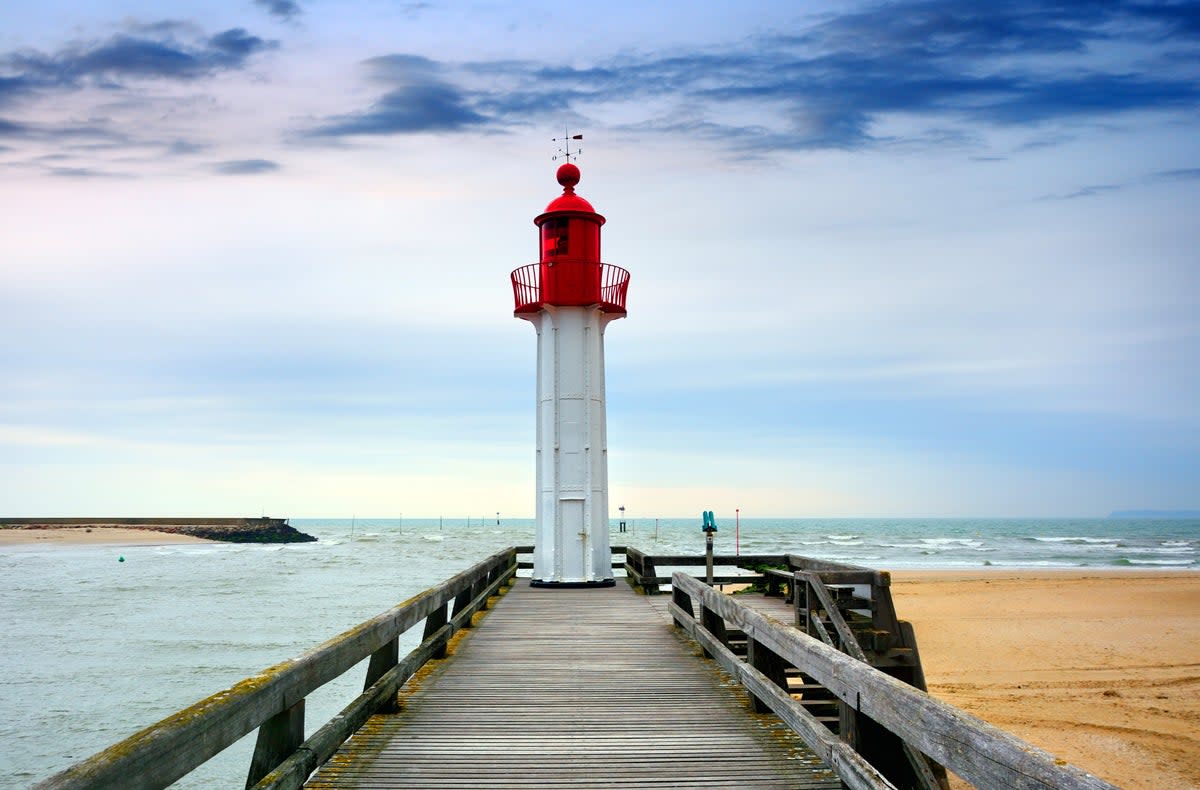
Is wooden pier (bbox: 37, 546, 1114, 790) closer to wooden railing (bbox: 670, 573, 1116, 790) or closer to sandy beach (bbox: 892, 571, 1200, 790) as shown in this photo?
wooden railing (bbox: 670, 573, 1116, 790)

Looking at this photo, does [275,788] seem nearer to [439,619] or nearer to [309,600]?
[439,619]

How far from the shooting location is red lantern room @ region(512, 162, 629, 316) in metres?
13.8

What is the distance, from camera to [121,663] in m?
16.9

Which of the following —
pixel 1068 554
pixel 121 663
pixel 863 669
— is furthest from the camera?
pixel 1068 554

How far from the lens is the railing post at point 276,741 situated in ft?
12.8

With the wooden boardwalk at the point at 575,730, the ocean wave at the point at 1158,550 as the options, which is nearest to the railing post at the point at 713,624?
the wooden boardwalk at the point at 575,730

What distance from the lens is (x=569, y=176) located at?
1462 centimetres

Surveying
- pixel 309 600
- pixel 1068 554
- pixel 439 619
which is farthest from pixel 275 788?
pixel 1068 554

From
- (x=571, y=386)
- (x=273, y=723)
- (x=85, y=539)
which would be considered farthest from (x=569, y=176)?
(x=85, y=539)

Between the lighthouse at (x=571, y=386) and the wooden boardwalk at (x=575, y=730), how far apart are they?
16.3ft

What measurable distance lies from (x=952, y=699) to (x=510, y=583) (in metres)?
7.43

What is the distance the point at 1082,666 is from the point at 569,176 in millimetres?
12771

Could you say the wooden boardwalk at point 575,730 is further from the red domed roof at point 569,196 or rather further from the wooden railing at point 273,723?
Answer: the red domed roof at point 569,196

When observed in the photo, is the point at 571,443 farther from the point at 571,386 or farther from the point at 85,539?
the point at 85,539
